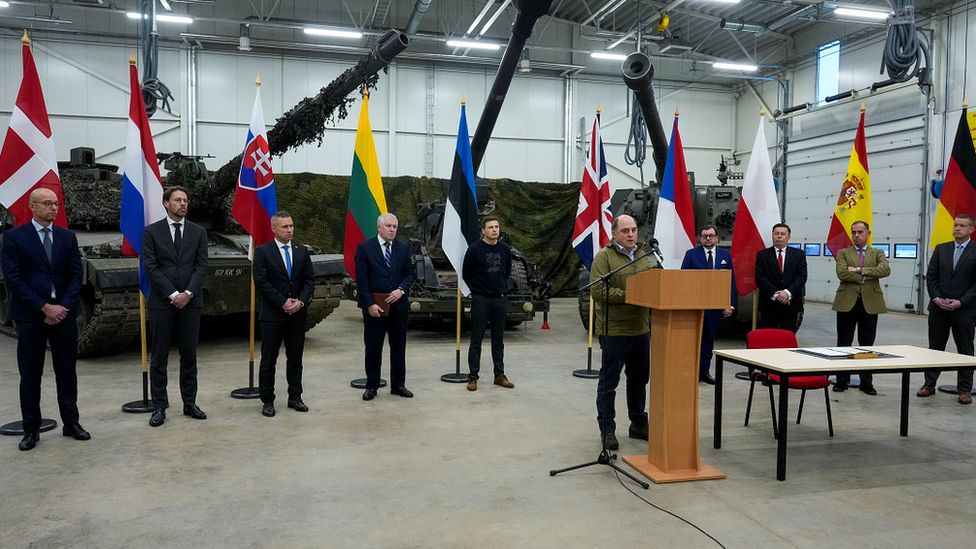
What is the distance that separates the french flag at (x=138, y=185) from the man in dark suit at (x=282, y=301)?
2.65 feet

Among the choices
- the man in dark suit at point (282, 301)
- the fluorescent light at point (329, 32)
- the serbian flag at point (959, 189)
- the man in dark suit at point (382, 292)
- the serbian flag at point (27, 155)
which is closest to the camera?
the serbian flag at point (27, 155)

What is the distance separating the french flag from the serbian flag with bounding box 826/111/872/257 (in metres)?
5.80

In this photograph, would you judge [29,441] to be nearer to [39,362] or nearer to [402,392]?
[39,362]

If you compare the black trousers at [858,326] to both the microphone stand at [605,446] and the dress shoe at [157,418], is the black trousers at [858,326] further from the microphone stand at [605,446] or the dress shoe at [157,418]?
the dress shoe at [157,418]

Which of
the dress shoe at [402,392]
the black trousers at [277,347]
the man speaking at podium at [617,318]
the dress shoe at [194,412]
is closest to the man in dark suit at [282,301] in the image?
the black trousers at [277,347]

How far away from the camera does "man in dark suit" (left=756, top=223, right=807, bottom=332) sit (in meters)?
5.55

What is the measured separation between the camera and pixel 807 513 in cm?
298

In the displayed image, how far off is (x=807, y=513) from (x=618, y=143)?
1464 cm

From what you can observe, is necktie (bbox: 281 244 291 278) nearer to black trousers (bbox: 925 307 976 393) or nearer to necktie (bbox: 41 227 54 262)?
necktie (bbox: 41 227 54 262)

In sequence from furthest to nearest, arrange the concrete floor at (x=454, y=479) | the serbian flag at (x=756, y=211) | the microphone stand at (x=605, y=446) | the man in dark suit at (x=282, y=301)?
the serbian flag at (x=756, y=211) < the man in dark suit at (x=282, y=301) < the microphone stand at (x=605, y=446) < the concrete floor at (x=454, y=479)

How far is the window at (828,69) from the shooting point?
14125 mm

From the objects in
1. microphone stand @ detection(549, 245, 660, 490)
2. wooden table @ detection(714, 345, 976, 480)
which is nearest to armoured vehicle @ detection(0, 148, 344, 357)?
microphone stand @ detection(549, 245, 660, 490)

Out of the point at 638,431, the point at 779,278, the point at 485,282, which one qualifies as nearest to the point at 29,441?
the point at 485,282

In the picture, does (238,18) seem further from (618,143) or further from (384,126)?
(618,143)
